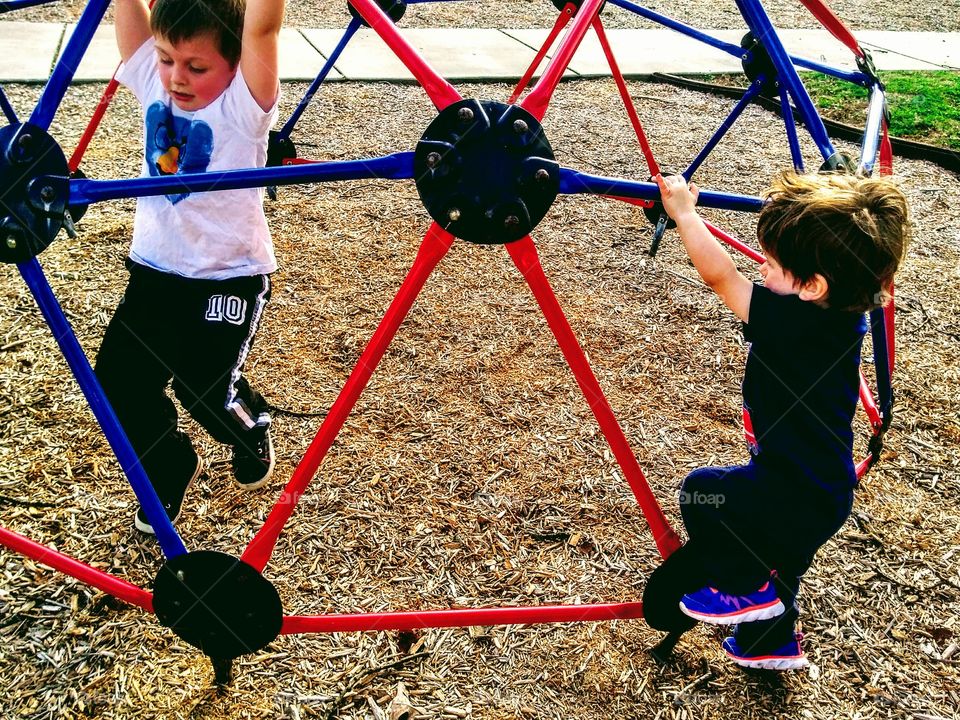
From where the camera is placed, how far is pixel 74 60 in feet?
4.95

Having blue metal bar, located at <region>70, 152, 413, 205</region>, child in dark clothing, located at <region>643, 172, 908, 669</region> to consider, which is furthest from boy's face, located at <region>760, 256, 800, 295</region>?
blue metal bar, located at <region>70, 152, 413, 205</region>

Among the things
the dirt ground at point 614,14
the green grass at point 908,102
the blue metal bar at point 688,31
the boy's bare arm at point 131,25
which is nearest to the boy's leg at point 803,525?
the boy's bare arm at point 131,25

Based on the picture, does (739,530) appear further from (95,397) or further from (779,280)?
(95,397)

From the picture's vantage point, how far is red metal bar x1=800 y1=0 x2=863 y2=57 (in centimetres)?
221

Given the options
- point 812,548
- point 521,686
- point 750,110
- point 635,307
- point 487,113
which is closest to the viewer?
point 487,113

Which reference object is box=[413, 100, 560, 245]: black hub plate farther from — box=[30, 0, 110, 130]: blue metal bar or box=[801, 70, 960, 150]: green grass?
box=[801, 70, 960, 150]: green grass

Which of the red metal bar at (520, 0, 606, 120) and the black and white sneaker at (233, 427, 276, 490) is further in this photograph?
the black and white sneaker at (233, 427, 276, 490)

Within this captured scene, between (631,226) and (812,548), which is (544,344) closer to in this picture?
(631,226)

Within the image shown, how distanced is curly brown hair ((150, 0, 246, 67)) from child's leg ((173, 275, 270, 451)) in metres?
0.57

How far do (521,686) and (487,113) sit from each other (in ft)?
4.34

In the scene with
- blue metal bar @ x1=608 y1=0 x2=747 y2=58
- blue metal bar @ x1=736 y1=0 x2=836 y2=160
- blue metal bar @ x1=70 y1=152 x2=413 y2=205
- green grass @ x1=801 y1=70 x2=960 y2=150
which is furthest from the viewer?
green grass @ x1=801 y1=70 x2=960 y2=150

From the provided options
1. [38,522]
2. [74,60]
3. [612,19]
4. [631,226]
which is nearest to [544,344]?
[631,226]

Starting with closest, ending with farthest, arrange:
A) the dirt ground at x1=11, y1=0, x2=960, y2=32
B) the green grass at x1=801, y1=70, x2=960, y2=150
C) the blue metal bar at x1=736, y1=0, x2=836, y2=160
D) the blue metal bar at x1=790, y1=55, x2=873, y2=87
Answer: the blue metal bar at x1=736, y1=0, x2=836, y2=160 < the blue metal bar at x1=790, y1=55, x2=873, y2=87 < the green grass at x1=801, y1=70, x2=960, y2=150 < the dirt ground at x1=11, y1=0, x2=960, y2=32

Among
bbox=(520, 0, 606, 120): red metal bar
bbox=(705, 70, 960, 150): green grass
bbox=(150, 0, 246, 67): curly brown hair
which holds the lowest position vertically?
bbox=(150, 0, 246, 67): curly brown hair
